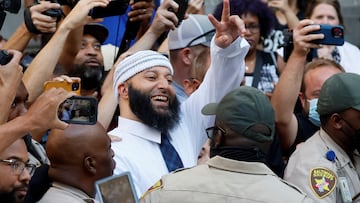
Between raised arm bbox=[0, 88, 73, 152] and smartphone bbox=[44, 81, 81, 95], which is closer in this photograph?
raised arm bbox=[0, 88, 73, 152]

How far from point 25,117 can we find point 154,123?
4.40ft

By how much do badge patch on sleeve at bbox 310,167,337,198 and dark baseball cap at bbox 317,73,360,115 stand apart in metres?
0.41

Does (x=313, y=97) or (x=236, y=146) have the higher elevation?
(x=236, y=146)

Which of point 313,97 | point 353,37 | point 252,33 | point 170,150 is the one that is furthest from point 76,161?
point 353,37

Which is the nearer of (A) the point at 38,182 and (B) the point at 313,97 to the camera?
(A) the point at 38,182

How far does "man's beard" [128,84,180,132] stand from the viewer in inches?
228

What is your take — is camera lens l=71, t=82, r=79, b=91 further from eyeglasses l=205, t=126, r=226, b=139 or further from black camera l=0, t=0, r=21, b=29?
eyeglasses l=205, t=126, r=226, b=139

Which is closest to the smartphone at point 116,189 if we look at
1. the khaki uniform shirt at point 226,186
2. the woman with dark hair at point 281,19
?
the khaki uniform shirt at point 226,186

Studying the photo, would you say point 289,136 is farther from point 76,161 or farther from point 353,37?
point 353,37

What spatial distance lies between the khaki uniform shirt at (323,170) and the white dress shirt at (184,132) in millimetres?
646

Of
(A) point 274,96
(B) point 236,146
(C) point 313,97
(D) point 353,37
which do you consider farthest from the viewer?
(D) point 353,37

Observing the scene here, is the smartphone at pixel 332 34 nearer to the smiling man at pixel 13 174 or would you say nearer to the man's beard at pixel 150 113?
the man's beard at pixel 150 113

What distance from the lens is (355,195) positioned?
546 centimetres

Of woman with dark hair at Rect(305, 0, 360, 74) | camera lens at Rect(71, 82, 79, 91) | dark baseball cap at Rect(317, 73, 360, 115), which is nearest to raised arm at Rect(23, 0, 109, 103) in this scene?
camera lens at Rect(71, 82, 79, 91)
